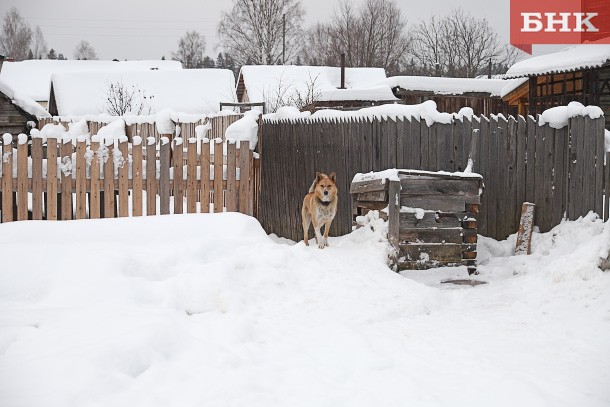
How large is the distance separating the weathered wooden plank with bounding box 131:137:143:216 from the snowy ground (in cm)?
166

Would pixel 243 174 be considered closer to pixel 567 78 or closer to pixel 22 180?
pixel 22 180

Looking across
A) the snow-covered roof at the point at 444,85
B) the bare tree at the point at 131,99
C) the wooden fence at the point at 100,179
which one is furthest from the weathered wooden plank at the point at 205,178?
the bare tree at the point at 131,99

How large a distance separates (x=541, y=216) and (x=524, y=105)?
20.5 metres

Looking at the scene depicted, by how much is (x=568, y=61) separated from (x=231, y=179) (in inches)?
619

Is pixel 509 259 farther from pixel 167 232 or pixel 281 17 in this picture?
pixel 281 17

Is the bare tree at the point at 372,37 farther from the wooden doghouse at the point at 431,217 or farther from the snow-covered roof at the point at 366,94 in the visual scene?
the wooden doghouse at the point at 431,217

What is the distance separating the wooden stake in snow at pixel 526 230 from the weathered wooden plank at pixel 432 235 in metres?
1.10

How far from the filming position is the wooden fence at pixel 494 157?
24.8 feet

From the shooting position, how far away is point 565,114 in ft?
25.3

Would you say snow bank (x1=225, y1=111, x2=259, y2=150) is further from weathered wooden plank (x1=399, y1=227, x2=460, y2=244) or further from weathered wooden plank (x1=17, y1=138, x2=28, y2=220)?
weathered wooden plank (x1=399, y1=227, x2=460, y2=244)

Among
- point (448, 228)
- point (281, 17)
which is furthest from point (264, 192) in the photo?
point (281, 17)

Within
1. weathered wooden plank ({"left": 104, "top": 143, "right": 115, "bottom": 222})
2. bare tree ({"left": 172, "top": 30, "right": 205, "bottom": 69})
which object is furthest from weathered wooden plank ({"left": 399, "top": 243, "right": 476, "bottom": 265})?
bare tree ({"left": 172, "top": 30, "right": 205, "bottom": 69})

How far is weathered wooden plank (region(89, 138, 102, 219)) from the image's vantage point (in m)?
7.85

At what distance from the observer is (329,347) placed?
3.96m
